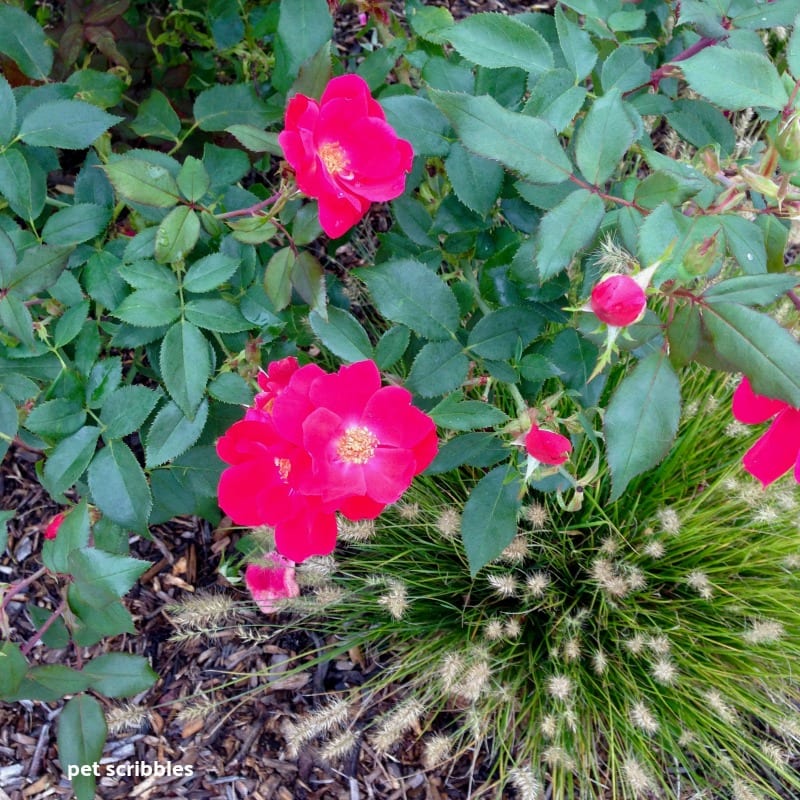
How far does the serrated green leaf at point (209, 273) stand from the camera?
1126 millimetres

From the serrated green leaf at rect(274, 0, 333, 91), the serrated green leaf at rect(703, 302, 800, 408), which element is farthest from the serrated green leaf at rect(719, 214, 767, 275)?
the serrated green leaf at rect(274, 0, 333, 91)

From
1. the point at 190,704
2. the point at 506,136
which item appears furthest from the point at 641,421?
the point at 190,704

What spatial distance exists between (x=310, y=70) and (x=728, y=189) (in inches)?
22.3

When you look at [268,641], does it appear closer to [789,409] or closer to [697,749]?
[697,749]

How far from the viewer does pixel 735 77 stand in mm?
944

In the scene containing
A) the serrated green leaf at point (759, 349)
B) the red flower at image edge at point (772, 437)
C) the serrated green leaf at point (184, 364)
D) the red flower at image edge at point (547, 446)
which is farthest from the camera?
the serrated green leaf at point (184, 364)

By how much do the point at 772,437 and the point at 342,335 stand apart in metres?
0.57

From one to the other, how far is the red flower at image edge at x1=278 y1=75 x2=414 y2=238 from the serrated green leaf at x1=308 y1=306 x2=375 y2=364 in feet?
0.55

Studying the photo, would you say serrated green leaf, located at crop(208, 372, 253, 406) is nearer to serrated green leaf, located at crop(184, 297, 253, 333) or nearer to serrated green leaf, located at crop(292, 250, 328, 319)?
serrated green leaf, located at crop(184, 297, 253, 333)

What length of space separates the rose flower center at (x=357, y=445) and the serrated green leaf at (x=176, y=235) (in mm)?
352

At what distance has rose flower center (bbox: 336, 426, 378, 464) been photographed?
0.98 m

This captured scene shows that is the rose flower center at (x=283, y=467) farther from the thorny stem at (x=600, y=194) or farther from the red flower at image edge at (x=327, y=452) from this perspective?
the thorny stem at (x=600, y=194)

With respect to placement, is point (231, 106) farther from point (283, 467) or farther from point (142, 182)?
point (283, 467)

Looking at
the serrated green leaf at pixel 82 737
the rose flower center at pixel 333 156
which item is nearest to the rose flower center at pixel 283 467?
the rose flower center at pixel 333 156
